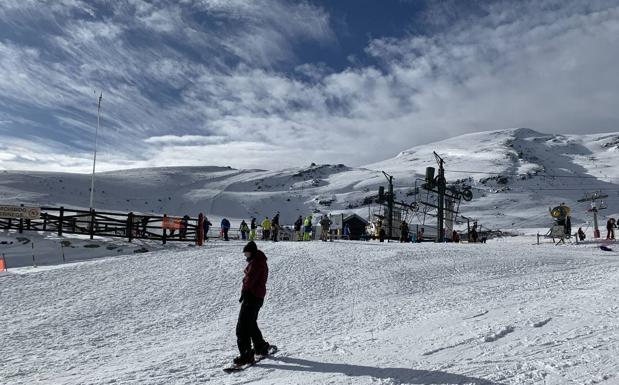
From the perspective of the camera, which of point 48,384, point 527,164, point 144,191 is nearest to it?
point 48,384

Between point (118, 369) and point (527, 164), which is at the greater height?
point (527, 164)

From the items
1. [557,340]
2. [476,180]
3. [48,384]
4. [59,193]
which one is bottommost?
[48,384]

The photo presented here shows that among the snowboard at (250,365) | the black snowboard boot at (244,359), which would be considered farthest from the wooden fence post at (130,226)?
the black snowboard boot at (244,359)

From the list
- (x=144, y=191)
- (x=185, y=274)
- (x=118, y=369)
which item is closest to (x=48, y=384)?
(x=118, y=369)

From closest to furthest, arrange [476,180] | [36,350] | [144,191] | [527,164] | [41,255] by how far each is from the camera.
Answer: [36,350] → [41,255] → [144,191] → [476,180] → [527,164]

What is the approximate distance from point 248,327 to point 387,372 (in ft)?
6.34

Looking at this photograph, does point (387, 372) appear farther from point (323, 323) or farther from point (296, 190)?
point (296, 190)

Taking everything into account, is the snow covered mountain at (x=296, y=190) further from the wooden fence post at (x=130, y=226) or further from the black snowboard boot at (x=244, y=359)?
the black snowboard boot at (x=244, y=359)

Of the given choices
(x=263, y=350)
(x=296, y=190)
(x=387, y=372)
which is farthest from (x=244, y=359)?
(x=296, y=190)

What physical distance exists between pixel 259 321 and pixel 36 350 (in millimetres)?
3696

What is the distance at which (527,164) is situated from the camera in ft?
597

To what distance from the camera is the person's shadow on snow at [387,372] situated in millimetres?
5254

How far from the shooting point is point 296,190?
445 ft

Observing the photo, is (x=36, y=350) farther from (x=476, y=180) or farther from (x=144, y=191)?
(x=476, y=180)
